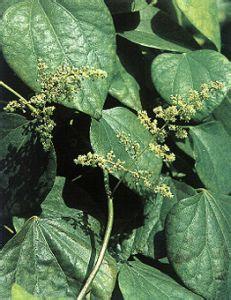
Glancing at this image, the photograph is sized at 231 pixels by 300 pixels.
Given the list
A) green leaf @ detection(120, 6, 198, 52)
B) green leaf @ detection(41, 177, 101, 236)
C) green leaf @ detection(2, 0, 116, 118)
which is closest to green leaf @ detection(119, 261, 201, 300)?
green leaf @ detection(41, 177, 101, 236)

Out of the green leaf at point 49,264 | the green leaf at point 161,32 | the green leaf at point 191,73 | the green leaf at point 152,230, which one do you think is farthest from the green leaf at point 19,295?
the green leaf at point 161,32

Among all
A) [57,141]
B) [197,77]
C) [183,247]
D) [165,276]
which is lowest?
[165,276]

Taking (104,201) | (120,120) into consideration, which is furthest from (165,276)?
(120,120)

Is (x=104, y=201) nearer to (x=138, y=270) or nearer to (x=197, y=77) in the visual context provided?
(x=138, y=270)

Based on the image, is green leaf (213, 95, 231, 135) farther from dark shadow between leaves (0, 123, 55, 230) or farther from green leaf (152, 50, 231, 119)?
dark shadow between leaves (0, 123, 55, 230)

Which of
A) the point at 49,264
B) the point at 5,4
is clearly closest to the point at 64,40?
the point at 5,4

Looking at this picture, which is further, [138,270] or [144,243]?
[144,243]

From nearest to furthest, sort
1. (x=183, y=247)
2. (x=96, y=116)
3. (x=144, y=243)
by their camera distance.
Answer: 1. (x=96, y=116)
2. (x=183, y=247)
3. (x=144, y=243)
